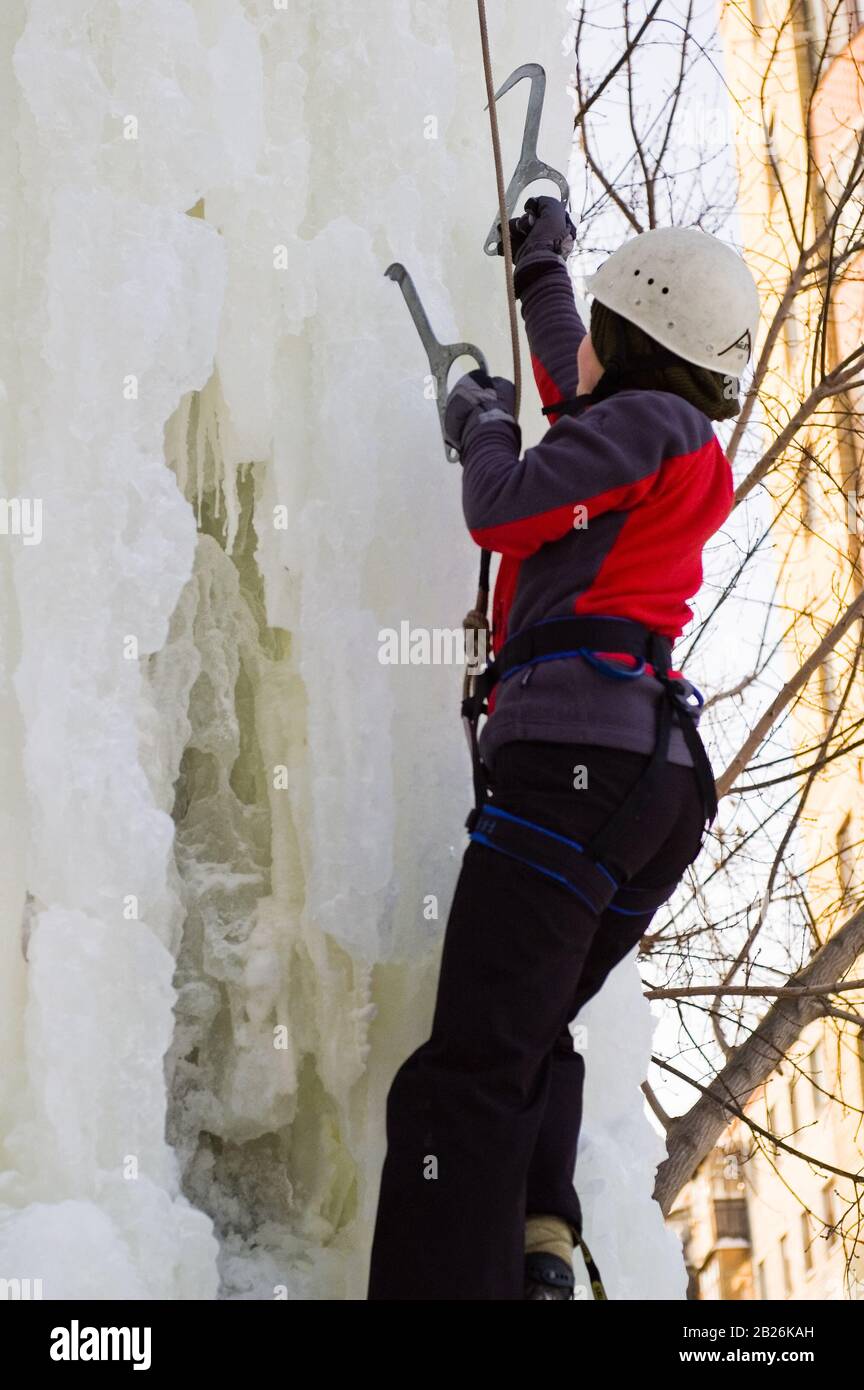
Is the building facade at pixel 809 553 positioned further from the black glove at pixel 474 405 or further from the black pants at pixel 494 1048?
the black glove at pixel 474 405

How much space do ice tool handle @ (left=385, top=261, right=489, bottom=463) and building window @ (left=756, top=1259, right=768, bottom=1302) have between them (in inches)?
436

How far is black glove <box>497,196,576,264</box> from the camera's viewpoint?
244cm

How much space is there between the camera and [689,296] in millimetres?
2049

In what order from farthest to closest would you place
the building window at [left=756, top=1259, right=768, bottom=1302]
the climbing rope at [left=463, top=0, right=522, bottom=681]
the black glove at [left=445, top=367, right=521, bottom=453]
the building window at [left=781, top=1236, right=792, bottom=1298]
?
the building window at [left=756, top=1259, right=768, bottom=1302]
the building window at [left=781, top=1236, right=792, bottom=1298]
the climbing rope at [left=463, top=0, right=522, bottom=681]
the black glove at [left=445, top=367, right=521, bottom=453]

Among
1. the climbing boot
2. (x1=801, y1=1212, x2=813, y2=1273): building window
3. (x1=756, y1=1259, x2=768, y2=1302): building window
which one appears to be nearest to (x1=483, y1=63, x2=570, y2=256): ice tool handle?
the climbing boot

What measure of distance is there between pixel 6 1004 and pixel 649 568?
1.13 m

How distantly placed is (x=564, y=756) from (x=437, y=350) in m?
0.82

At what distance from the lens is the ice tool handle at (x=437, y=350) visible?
2.37 m

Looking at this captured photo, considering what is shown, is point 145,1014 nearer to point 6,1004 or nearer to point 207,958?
point 6,1004

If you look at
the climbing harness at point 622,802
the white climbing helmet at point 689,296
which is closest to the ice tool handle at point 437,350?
the white climbing helmet at point 689,296

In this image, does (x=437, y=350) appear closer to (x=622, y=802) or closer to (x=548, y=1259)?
(x=622, y=802)

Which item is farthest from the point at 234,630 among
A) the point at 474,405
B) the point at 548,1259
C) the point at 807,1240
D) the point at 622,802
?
the point at 807,1240

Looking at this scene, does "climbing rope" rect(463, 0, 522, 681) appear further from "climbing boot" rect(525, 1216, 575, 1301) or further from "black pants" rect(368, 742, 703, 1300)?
"climbing boot" rect(525, 1216, 575, 1301)
